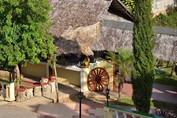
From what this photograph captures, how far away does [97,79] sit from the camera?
18.2 metres

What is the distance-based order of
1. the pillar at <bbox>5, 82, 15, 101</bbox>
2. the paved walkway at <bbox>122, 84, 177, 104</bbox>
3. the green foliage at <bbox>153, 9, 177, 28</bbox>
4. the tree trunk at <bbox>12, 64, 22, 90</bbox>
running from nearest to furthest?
the pillar at <bbox>5, 82, 15, 101</bbox>
the tree trunk at <bbox>12, 64, 22, 90</bbox>
the paved walkway at <bbox>122, 84, 177, 104</bbox>
the green foliage at <bbox>153, 9, 177, 28</bbox>

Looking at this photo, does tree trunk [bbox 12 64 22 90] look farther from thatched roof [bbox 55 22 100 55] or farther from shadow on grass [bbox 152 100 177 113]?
shadow on grass [bbox 152 100 177 113]

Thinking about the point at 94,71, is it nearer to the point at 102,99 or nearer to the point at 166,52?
the point at 102,99

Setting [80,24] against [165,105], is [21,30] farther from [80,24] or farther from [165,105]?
[165,105]

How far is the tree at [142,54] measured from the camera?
42.2ft

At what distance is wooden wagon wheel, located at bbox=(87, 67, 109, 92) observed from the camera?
18125 mm

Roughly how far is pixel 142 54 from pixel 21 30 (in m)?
5.32

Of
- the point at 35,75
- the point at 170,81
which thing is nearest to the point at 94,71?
the point at 35,75

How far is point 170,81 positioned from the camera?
21.8 meters

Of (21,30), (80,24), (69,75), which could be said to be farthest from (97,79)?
(21,30)

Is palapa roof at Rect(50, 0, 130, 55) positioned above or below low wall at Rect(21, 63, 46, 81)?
above

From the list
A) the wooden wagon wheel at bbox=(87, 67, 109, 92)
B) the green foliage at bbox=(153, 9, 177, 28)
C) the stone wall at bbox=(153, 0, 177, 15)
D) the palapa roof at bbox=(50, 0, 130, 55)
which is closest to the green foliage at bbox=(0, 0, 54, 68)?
the palapa roof at bbox=(50, 0, 130, 55)

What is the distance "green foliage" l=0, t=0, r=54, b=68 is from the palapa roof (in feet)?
7.72

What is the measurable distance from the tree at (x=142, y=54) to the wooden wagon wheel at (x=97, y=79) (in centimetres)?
452
